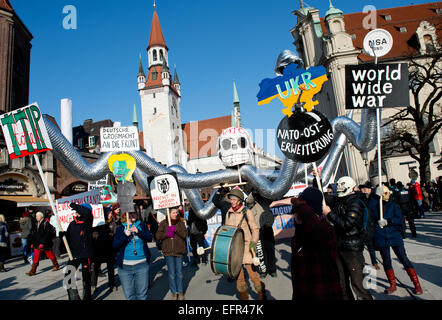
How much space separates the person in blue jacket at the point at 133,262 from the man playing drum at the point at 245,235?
4.68 ft

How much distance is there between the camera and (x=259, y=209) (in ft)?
18.7

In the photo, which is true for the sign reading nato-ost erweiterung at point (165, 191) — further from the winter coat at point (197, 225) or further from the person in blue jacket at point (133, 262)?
the winter coat at point (197, 225)

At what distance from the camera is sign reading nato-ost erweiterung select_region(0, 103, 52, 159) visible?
4496mm

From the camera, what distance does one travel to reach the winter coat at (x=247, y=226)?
4312 millimetres

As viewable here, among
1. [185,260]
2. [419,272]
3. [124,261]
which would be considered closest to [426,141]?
[419,272]

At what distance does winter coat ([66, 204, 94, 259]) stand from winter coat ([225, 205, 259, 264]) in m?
2.67

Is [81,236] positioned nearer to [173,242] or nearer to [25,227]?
[173,242]

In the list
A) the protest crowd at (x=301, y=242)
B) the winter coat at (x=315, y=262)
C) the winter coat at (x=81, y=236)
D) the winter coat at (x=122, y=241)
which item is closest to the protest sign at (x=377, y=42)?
the protest crowd at (x=301, y=242)

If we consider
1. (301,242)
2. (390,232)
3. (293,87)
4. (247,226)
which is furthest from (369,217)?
(293,87)

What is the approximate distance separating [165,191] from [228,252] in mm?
A: 1906

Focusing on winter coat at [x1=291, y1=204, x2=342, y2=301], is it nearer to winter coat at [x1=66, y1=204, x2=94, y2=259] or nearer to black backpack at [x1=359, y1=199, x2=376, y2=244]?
black backpack at [x1=359, y1=199, x2=376, y2=244]

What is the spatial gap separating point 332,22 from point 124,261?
A: 3487 cm

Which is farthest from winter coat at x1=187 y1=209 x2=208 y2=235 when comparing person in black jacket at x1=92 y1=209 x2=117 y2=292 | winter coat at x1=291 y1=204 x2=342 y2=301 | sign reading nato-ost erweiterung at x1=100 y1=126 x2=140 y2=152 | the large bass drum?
winter coat at x1=291 y1=204 x2=342 y2=301

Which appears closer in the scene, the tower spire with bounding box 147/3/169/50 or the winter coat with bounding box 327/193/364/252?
the winter coat with bounding box 327/193/364/252
